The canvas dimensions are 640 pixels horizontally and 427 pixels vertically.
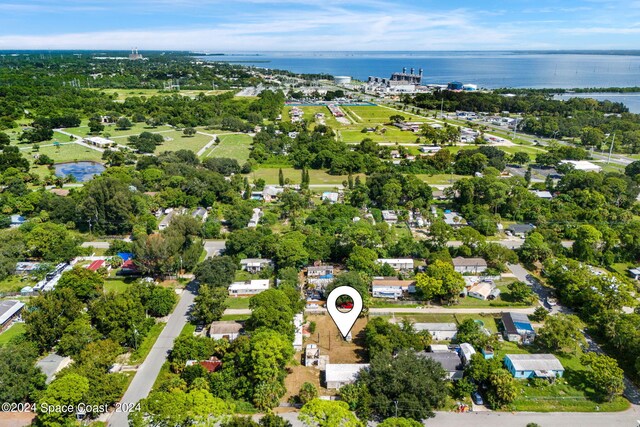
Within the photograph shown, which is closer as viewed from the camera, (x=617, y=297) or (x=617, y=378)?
(x=617, y=378)

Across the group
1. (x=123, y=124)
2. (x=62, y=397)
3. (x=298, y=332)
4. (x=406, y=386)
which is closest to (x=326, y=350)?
(x=298, y=332)

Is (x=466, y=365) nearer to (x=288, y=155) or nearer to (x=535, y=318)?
(x=535, y=318)

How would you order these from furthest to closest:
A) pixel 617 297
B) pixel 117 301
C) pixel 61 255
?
pixel 61 255 < pixel 617 297 < pixel 117 301

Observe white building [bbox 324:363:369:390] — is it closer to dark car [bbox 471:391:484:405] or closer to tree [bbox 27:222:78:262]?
dark car [bbox 471:391:484:405]

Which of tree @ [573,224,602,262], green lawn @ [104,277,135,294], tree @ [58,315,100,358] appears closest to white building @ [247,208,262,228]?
green lawn @ [104,277,135,294]

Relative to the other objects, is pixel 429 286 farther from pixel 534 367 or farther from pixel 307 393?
pixel 307 393

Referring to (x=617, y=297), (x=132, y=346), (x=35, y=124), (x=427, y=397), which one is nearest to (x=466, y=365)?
(x=427, y=397)

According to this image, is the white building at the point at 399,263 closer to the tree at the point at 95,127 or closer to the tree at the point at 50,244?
the tree at the point at 50,244

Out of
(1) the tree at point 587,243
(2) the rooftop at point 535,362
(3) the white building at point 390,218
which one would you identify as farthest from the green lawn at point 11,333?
(1) the tree at point 587,243
